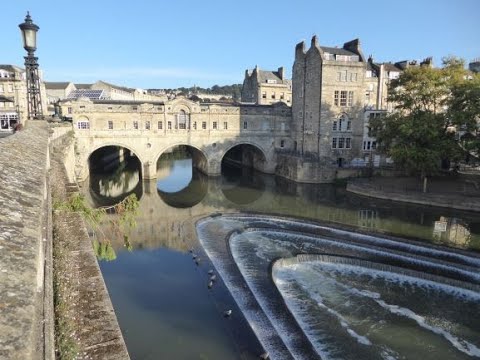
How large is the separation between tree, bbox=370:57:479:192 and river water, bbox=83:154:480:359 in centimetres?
485

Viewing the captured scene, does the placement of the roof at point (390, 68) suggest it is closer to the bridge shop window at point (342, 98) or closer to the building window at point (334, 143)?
the bridge shop window at point (342, 98)

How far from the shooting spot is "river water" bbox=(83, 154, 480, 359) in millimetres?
12594

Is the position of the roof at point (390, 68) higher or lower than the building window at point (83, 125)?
higher

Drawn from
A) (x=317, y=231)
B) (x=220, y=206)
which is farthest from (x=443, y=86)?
(x=220, y=206)

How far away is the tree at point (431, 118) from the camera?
3034 centimetres

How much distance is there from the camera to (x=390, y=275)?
17.8 m

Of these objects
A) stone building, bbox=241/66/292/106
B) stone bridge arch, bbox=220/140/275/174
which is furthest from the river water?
stone building, bbox=241/66/292/106

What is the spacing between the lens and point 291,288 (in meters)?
16.5

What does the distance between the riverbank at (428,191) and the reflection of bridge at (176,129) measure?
534 inches

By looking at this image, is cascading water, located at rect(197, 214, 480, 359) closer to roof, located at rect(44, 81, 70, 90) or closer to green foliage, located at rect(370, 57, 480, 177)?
green foliage, located at rect(370, 57, 480, 177)

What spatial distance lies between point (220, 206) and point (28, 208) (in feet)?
94.7

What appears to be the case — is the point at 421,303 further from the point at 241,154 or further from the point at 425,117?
the point at 241,154

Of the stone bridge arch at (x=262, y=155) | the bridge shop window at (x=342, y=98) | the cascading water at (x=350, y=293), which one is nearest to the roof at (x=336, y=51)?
the bridge shop window at (x=342, y=98)

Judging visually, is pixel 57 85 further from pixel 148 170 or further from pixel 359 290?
pixel 359 290
